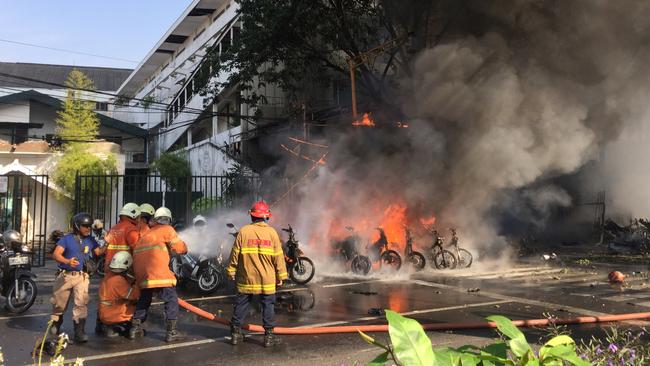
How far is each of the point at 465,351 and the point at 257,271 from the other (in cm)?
421

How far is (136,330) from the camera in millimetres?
6273

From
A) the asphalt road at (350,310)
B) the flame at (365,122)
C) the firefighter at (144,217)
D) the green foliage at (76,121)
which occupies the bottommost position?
the asphalt road at (350,310)

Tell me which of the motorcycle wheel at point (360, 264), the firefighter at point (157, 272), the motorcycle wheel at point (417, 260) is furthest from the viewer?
the motorcycle wheel at point (417, 260)

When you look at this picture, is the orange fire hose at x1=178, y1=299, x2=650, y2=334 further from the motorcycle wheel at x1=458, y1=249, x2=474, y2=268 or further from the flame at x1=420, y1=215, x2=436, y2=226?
the flame at x1=420, y1=215, x2=436, y2=226

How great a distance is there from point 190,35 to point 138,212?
3628 cm

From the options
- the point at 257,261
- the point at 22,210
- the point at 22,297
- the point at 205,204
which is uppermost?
the point at 205,204

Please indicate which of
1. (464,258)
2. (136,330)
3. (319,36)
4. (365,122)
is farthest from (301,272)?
(319,36)

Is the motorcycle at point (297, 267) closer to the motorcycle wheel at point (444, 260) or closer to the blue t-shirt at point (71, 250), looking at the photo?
the motorcycle wheel at point (444, 260)

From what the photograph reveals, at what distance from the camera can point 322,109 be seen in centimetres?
1977

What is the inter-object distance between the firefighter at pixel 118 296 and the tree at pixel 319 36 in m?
11.3

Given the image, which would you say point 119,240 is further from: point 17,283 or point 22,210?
point 22,210

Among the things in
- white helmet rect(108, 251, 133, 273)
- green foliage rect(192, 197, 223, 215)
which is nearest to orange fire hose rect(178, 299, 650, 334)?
white helmet rect(108, 251, 133, 273)

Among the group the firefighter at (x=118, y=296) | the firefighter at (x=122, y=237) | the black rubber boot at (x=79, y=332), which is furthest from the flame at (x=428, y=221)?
the black rubber boot at (x=79, y=332)

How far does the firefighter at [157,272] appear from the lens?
613cm
